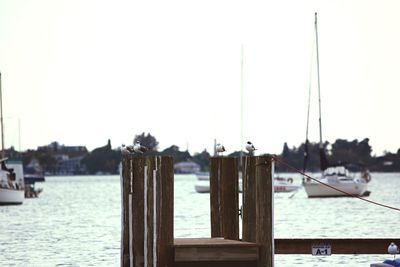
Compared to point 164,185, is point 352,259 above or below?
below

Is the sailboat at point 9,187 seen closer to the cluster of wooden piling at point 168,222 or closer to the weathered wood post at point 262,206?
the cluster of wooden piling at point 168,222

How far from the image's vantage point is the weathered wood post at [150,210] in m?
22.9

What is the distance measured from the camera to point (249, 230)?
23484mm

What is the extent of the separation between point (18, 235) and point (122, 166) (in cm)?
4257

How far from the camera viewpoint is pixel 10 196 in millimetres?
109812

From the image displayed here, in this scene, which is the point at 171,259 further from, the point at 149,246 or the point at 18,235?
the point at 18,235

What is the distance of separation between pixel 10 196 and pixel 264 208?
88951mm

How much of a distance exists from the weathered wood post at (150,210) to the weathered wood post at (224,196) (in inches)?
80.6

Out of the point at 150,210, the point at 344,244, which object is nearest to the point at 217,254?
the point at 150,210

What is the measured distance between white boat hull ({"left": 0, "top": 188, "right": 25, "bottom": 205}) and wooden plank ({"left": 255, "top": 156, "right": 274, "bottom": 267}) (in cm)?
8629

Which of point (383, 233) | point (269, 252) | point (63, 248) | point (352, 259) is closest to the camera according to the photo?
point (269, 252)

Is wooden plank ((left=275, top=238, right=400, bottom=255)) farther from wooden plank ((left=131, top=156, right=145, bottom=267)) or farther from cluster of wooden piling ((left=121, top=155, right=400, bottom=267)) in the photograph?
wooden plank ((left=131, top=156, right=145, bottom=267))

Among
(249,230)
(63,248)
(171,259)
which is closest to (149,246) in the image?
(171,259)

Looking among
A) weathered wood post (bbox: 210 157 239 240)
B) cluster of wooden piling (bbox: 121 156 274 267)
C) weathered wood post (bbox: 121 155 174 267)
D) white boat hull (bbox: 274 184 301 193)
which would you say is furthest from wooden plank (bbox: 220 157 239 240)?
white boat hull (bbox: 274 184 301 193)
